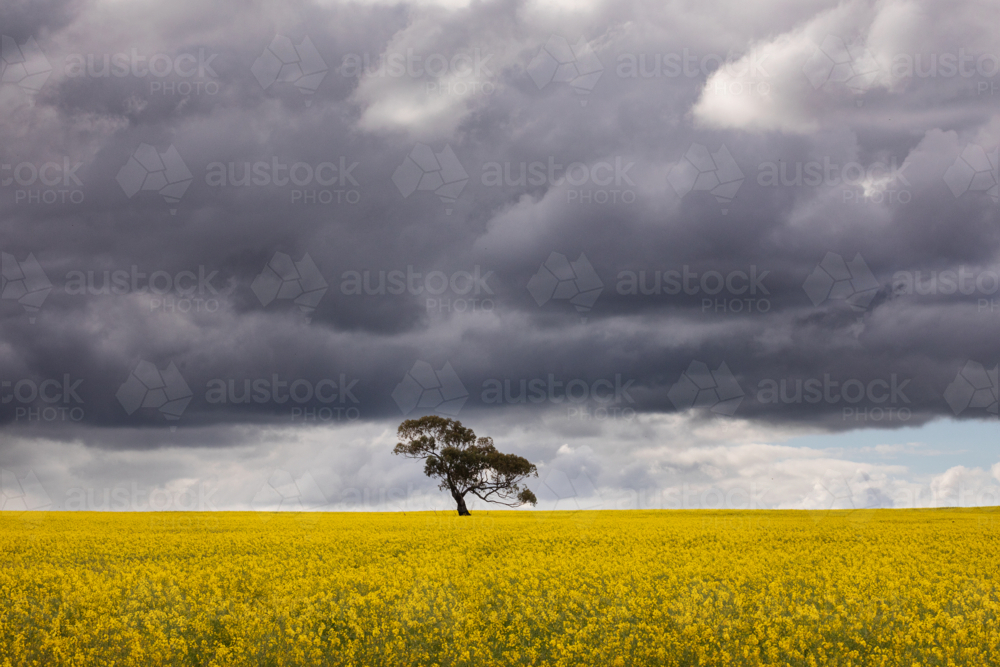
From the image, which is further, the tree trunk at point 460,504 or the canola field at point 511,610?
the tree trunk at point 460,504

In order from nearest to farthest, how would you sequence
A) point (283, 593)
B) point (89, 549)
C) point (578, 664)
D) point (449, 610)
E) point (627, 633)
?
1. point (578, 664)
2. point (627, 633)
3. point (449, 610)
4. point (283, 593)
5. point (89, 549)

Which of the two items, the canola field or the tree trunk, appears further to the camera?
the tree trunk

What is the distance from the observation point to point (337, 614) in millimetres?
13758

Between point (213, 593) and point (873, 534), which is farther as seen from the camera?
point (873, 534)

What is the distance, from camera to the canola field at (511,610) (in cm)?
1183

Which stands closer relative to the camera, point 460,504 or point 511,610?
point 511,610

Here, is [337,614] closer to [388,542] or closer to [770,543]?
[388,542]

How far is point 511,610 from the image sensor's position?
13.9 meters

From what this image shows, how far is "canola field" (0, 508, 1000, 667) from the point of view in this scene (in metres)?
11.8

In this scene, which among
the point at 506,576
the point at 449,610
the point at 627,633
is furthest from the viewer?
the point at 506,576

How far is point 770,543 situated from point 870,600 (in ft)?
37.1

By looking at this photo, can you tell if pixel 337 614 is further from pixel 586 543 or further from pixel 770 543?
pixel 770 543

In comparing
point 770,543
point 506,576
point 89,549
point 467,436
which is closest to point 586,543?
point 770,543

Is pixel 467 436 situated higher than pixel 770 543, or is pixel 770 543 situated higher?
pixel 467 436
